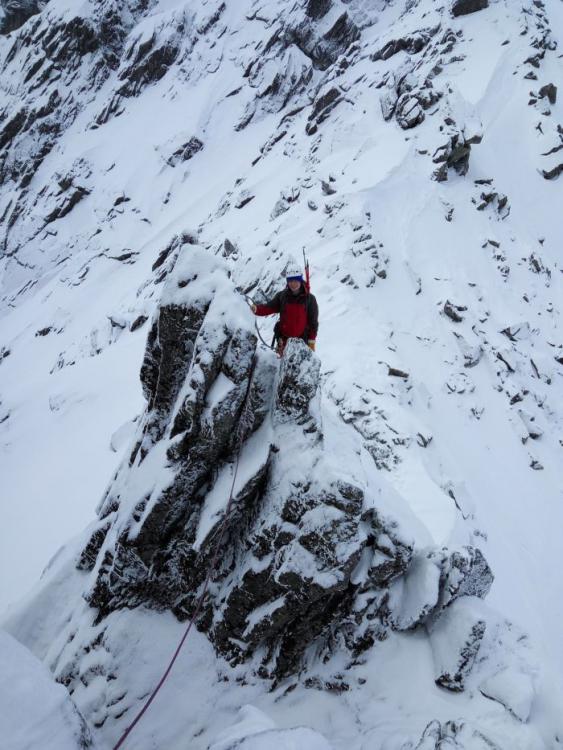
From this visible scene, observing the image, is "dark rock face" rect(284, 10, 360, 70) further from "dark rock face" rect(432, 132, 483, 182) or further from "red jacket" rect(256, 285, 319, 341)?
"red jacket" rect(256, 285, 319, 341)

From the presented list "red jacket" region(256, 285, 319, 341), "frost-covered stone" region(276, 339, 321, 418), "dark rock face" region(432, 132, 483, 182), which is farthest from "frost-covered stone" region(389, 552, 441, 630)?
"dark rock face" region(432, 132, 483, 182)

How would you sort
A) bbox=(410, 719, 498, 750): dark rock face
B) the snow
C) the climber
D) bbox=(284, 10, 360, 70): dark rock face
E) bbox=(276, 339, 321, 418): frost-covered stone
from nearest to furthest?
the snow, bbox=(410, 719, 498, 750): dark rock face, bbox=(276, 339, 321, 418): frost-covered stone, the climber, bbox=(284, 10, 360, 70): dark rock face

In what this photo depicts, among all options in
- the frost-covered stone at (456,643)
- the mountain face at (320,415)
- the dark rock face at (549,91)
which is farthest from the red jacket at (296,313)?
the dark rock face at (549,91)

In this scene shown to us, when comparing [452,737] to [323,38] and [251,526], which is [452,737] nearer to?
[251,526]

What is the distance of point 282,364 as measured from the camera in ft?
19.4

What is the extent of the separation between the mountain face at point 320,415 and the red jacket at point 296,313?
31.6 inches

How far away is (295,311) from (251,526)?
3223 mm

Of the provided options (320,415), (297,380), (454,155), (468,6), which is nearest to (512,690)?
(320,415)

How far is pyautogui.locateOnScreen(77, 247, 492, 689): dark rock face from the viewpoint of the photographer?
16.9 feet

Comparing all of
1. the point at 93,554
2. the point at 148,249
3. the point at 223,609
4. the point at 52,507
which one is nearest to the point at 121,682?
the point at 223,609

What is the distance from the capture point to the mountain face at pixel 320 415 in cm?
518

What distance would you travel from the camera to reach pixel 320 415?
235 inches

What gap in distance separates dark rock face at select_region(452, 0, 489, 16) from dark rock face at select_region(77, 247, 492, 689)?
32.2 metres

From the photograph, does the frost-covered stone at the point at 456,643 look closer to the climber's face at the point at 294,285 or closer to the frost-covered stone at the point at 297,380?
the frost-covered stone at the point at 297,380
